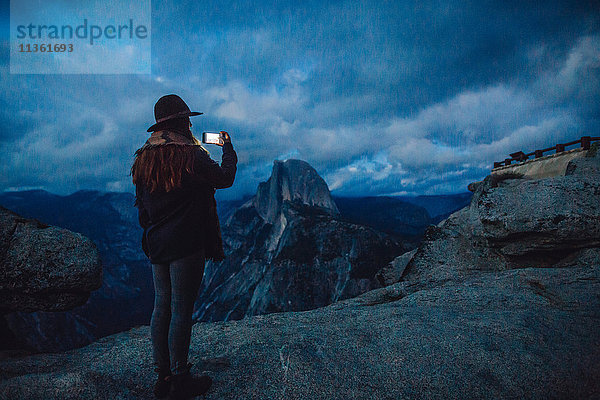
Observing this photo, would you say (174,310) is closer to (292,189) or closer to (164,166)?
(164,166)

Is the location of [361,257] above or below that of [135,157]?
below

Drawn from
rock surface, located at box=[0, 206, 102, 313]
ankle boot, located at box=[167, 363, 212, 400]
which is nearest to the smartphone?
ankle boot, located at box=[167, 363, 212, 400]

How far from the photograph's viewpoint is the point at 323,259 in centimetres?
7231

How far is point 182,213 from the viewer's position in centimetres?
288

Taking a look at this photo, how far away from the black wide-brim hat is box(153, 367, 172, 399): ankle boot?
2.66 meters

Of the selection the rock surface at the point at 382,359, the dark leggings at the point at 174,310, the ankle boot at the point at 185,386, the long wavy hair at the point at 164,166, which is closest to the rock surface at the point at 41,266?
the rock surface at the point at 382,359

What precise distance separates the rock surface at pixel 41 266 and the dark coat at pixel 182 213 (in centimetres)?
445

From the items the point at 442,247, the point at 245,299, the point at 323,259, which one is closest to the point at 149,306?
the point at 245,299

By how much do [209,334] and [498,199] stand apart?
33.7 feet

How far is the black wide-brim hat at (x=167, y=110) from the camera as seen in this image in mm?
3095

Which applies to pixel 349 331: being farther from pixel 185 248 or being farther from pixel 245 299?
pixel 245 299

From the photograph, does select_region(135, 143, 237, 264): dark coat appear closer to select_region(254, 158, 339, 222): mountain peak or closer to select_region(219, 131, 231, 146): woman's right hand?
select_region(219, 131, 231, 146): woman's right hand

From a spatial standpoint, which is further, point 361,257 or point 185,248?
point 361,257

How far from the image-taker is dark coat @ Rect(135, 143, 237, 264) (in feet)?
9.27
